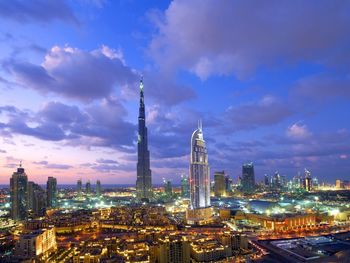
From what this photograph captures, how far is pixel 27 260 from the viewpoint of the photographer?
1163 inches

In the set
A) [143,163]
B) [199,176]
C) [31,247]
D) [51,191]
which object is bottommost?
[31,247]

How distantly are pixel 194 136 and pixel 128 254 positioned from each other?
1292 inches

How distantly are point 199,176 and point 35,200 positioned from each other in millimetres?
35211

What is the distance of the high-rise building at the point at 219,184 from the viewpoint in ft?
418

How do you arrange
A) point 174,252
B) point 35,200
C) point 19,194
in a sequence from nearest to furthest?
point 174,252
point 19,194
point 35,200

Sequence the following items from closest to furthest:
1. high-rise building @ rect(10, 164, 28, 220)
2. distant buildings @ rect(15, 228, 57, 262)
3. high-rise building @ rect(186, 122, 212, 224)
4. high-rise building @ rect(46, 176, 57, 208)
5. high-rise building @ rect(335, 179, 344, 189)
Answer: distant buildings @ rect(15, 228, 57, 262), high-rise building @ rect(186, 122, 212, 224), high-rise building @ rect(10, 164, 28, 220), high-rise building @ rect(46, 176, 57, 208), high-rise building @ rect(335, 179, 344, 189)

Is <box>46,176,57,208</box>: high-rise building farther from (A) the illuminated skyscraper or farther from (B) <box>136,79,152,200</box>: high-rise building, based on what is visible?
(A) the illuminated skyscraper

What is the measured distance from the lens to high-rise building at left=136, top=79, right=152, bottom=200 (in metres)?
102

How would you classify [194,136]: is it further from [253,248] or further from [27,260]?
[27,260]

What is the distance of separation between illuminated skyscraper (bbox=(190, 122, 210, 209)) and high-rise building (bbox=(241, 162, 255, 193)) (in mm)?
84539

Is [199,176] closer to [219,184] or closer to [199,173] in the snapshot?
[199,173]

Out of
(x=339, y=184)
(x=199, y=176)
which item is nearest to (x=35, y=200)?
(x=199, y=176)

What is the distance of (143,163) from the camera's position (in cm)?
10531

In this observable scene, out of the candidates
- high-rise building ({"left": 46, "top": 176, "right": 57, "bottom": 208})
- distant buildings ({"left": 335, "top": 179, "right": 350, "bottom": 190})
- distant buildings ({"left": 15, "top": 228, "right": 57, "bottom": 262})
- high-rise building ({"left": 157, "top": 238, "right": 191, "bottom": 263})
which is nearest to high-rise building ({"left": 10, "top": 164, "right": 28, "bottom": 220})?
high-rise building ({"left": 46, "top": 176, "right": 57, "bottom": 208})
